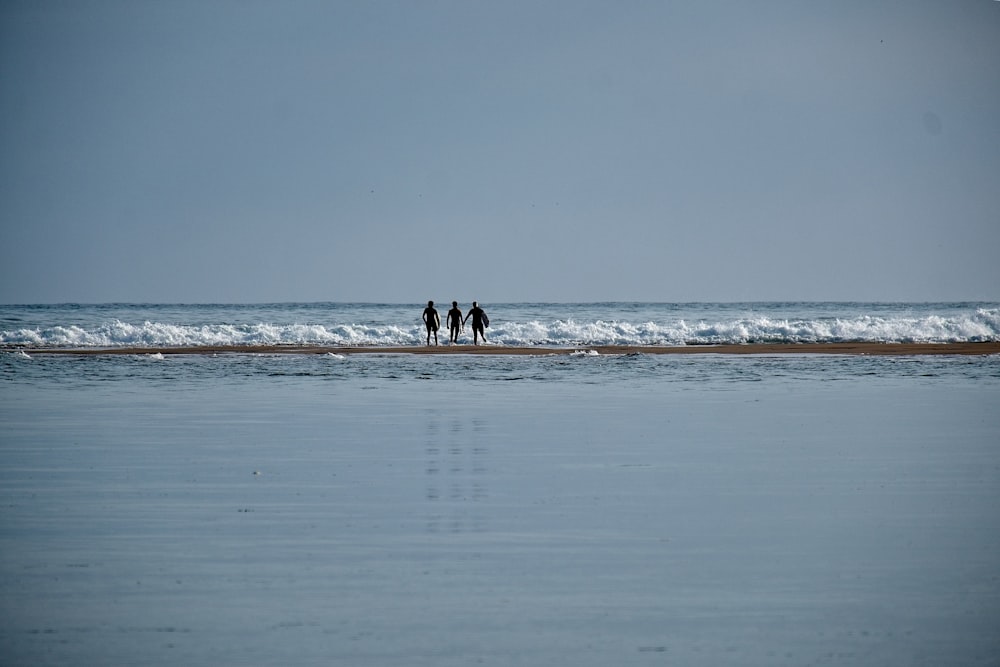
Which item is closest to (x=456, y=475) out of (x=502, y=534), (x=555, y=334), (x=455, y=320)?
(x=502, y=534)

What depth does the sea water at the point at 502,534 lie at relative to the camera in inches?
214

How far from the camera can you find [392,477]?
417 inches

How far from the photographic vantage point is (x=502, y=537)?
7758 millimetres

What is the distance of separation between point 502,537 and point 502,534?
3.8 inches

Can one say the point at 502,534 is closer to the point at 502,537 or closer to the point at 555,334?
the point at 502,537

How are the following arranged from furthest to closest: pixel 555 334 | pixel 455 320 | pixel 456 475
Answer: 1. pixel 555 334
2. pixel 455 320
3. pixel 456 475

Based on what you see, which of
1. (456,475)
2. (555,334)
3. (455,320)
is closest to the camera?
(456,475)

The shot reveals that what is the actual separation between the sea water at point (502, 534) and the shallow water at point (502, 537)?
28 millimetres

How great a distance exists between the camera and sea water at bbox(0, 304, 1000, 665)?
5445 millimetres

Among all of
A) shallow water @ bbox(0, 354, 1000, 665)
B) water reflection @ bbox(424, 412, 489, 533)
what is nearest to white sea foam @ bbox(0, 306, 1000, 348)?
shallow water @ bbox(0, 354, 1000, 665)

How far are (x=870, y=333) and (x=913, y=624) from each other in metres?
56.8

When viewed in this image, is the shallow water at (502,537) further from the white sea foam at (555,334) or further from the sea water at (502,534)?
the white sea foam at (555,334)

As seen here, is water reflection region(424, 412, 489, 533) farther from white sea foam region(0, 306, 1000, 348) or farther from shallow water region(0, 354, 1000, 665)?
white sea foam region(0, 306, 1000, 348)

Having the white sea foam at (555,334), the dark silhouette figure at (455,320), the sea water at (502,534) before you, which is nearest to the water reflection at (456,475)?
the sea water at (502,534)
